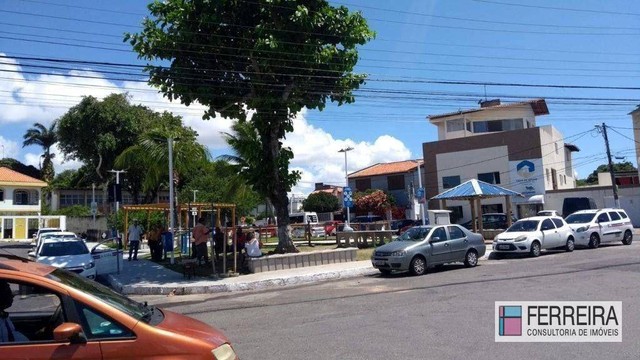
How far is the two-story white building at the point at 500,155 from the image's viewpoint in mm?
43406

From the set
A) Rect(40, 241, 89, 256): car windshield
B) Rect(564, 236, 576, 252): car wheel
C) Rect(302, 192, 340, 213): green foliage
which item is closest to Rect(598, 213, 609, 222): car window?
Rect(564, 236, 576, 252): car wheel

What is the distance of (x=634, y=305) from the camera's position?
9383 mm

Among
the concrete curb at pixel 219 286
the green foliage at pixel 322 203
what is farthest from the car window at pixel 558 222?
the green foliage at pixel 322 203

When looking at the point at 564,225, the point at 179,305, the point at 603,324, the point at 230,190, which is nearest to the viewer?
the point at 603,324

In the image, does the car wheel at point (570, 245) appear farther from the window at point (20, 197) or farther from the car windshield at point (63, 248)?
the window at point (20, 197)

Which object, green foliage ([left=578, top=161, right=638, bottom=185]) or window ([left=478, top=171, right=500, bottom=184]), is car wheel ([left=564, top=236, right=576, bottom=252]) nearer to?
window ([left=478, top=171, right=500, bottom=184])

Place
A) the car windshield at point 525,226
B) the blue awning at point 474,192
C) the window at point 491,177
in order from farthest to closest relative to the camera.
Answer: the window at point 491,177, the blue awning at point 474,192, the car windshield at point 525,226

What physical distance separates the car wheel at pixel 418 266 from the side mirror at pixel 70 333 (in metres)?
12.8

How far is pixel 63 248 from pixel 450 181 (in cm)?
3622

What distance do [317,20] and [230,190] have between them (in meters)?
18.8

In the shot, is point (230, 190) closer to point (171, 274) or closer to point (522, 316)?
point (171, 274)

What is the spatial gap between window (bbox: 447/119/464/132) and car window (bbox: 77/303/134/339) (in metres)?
50.3

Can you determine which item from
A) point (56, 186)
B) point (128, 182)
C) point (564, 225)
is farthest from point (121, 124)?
point (564, 225)

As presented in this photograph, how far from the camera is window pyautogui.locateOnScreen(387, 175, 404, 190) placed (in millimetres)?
54812
